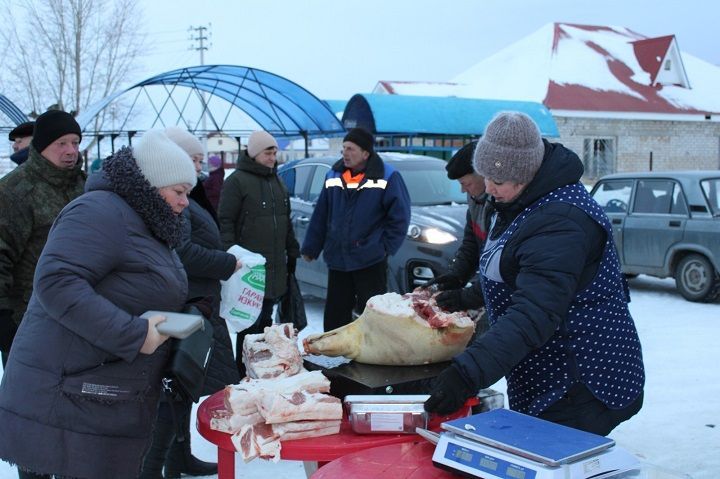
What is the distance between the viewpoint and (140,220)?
8.40 feet

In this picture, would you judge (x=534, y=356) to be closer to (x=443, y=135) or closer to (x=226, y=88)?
(x=226, y=88)

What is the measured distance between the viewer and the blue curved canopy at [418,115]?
62.6 feet

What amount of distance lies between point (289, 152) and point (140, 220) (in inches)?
1414

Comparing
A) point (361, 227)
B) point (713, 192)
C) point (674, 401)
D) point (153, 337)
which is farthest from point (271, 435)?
point (713, 192)

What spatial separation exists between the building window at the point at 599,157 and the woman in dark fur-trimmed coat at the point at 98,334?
2789cm

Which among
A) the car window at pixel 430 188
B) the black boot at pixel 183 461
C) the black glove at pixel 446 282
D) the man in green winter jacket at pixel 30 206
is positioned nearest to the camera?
the man in green winter jacket at pixel 30 206

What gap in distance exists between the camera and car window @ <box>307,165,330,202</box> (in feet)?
27.7

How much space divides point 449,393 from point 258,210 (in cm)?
371

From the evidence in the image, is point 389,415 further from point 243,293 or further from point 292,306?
point 292,306

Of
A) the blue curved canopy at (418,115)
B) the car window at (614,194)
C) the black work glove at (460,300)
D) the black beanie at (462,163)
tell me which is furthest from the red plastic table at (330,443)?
the blue curved canopy at (418,115)

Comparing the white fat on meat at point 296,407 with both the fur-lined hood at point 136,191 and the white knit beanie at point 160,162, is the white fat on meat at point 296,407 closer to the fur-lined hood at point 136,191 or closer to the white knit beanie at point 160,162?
the fur-lined hood at point 136,191

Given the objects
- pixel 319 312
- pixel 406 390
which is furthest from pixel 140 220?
pixel 319 312

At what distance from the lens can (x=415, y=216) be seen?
7359mm

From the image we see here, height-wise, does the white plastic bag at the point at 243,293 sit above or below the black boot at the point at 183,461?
above
